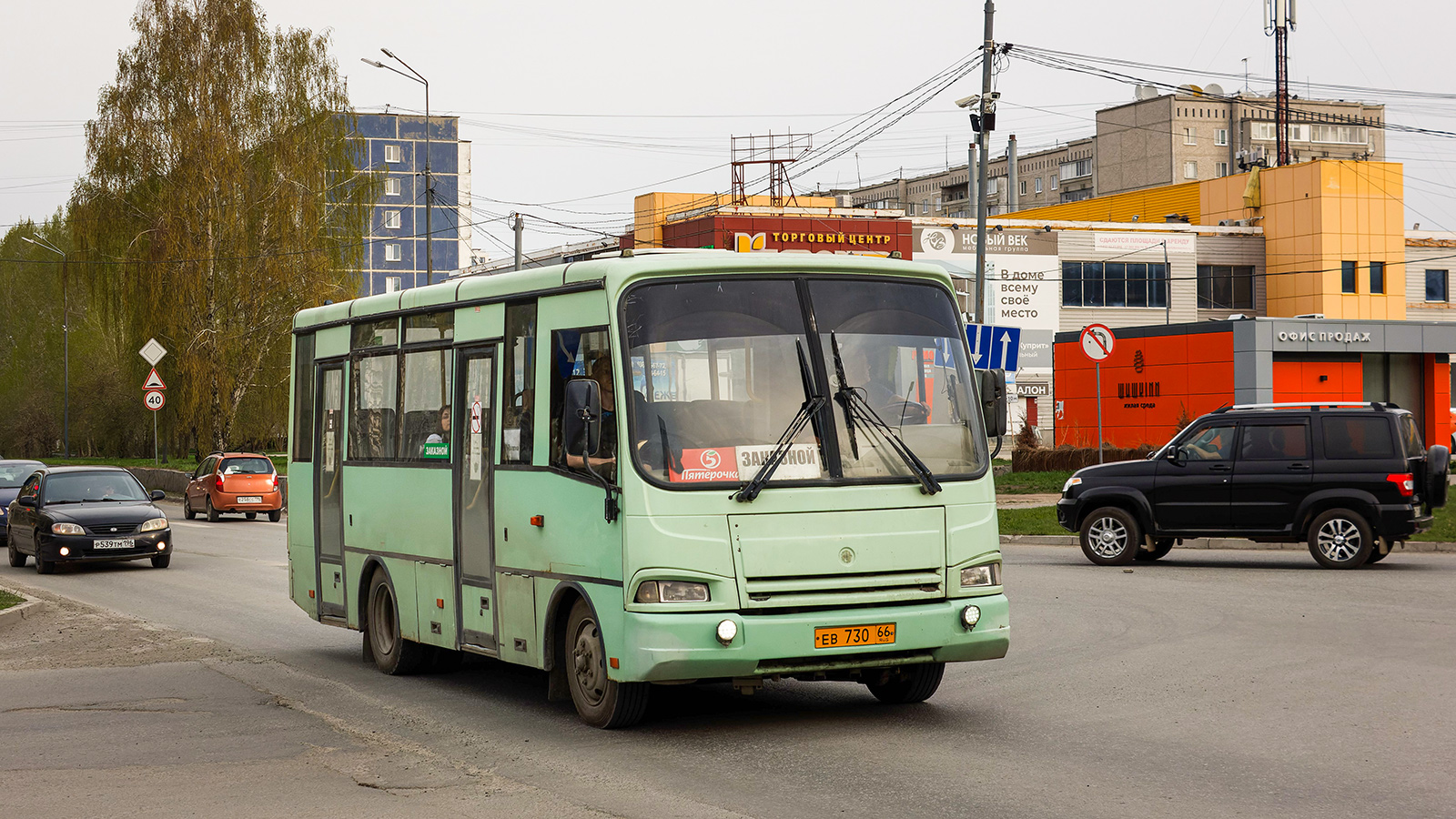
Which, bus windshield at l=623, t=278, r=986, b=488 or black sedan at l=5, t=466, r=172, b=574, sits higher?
bus windshield at l=623, t=278, r=986, b=488

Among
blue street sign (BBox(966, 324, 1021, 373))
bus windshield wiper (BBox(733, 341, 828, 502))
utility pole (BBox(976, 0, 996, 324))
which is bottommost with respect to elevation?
bus windshield wiper (BBox(733, 341, 828, 502))

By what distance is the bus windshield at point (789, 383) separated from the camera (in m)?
8.47

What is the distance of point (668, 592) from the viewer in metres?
8.22

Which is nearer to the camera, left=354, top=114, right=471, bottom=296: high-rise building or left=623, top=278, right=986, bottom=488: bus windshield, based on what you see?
left=623, top=278, right=986, bottom=488: bus windshield

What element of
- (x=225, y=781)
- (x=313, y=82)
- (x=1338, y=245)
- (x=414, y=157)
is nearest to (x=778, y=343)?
(x=225, y=781)

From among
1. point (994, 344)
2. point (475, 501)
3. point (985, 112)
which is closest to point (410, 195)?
point (985, 112)

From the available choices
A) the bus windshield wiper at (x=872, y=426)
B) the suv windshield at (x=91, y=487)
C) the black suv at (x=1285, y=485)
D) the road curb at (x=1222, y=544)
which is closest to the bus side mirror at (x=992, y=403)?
the bus windshield wiper at (x=872, y=426)

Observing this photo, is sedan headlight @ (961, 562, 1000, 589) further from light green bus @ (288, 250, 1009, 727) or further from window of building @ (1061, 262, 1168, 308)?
window of building @ (1061, 262, 1168, 308)

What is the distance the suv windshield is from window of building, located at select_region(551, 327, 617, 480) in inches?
648

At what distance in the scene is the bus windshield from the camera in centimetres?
847

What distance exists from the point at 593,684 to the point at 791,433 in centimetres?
186

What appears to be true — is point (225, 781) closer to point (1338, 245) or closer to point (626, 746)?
point (626, 746)

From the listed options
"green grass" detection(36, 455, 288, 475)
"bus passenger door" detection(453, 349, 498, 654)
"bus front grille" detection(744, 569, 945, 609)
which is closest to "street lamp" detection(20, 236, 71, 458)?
"green grass" detection(36, 455, 288, 475)

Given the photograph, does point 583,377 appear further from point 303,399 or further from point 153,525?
point 153,525
